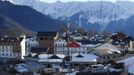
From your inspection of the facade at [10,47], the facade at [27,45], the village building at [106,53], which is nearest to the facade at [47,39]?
the facade at [27,45]

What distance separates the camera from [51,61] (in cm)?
4072

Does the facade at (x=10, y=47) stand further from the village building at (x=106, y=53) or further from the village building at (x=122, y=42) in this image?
the village building at (x=122, y=42)

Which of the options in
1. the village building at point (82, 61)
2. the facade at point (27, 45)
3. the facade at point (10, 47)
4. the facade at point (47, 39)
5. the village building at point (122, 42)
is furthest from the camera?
the village building at point (122, 42)

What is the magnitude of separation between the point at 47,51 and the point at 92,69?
17.6 metres

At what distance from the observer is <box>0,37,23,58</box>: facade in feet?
166

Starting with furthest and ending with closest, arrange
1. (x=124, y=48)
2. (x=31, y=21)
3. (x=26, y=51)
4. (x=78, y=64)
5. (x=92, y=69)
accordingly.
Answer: (x=31, y=21) → (x=124, y=48) → (x=26, y=51) → (x=78, y=64) → (x=92, y=69)

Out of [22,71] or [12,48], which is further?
[12,48]

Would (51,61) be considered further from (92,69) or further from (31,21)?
(31,21)

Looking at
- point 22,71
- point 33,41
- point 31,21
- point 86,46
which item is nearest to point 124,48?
point 86,46

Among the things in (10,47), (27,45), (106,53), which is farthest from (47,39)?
(106,53)

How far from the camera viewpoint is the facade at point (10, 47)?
5053cm

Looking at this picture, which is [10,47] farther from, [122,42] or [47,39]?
[122,42]

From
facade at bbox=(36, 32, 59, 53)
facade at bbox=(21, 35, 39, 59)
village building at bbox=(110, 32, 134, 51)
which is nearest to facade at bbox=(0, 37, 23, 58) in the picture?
facade at bbox=(21, 35, 39, 59)

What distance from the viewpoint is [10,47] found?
51312mm
